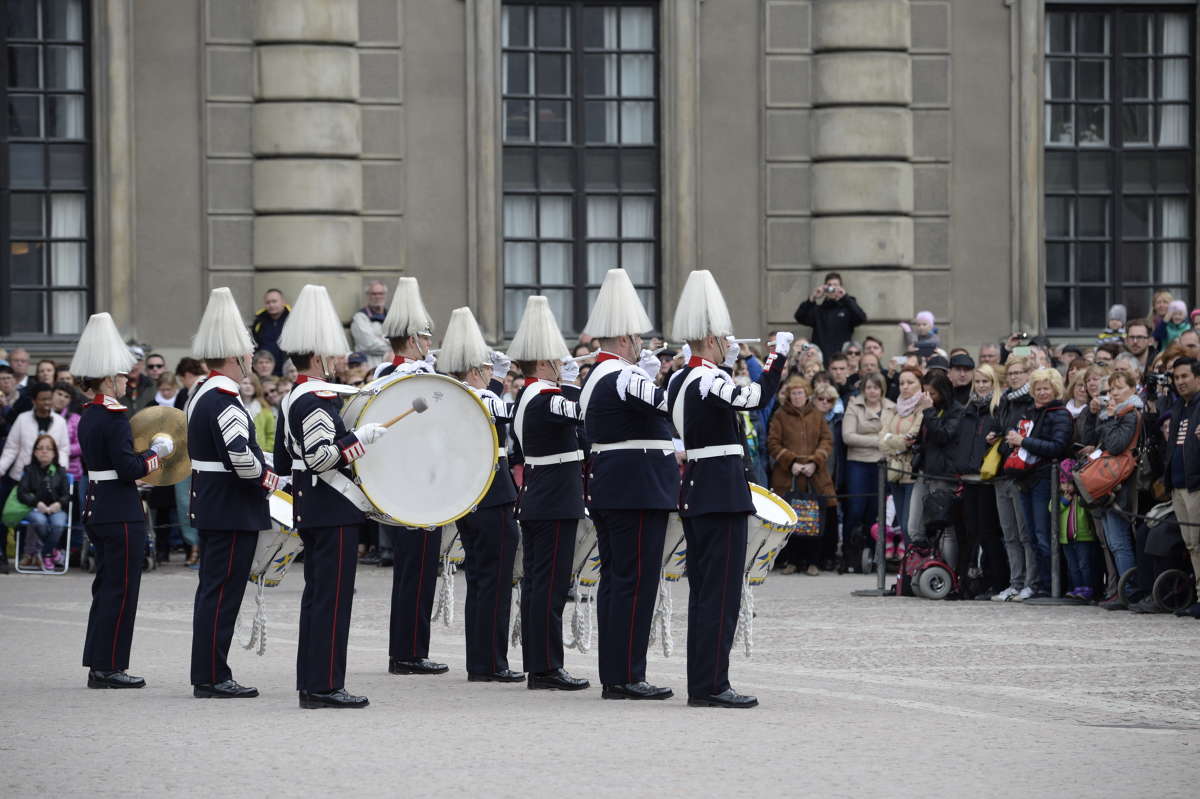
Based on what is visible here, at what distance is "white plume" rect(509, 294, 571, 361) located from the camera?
1145cm

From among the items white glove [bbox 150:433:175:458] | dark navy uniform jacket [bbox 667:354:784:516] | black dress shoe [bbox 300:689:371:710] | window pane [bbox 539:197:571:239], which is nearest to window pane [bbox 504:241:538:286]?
window pane [bbox 539:197:571:239]

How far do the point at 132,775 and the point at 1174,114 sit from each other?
52.3 ft

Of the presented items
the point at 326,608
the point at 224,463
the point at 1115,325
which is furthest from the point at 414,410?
the point at 1115,325

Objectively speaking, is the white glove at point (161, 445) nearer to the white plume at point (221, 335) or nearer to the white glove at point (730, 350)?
the white plume at point (221, 335)

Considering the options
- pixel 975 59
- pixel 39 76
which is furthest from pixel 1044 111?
pixel 39 76

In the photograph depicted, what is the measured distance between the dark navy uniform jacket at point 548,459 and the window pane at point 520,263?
33.0 ft

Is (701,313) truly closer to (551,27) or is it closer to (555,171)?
(555,171)

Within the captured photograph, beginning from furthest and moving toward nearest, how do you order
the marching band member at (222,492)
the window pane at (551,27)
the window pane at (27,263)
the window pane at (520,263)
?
1. the window pane at (520,263)
2. the window pane at (551,27)
3. the window pane at (27,263)
4. the marching band member at (222,492)

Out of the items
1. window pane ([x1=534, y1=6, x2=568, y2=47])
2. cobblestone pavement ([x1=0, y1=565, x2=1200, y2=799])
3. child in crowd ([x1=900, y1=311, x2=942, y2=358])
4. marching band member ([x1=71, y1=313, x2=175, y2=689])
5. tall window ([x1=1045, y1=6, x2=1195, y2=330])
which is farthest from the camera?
tall window ([x1=1045, y1=6, x2=1195, y2=330])

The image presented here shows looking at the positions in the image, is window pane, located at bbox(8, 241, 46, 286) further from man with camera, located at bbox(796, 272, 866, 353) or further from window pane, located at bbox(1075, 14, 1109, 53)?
window pane, located at bbox(1075, 14, 1109, 53)

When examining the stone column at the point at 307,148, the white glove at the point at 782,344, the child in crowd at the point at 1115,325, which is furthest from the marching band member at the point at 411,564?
the child in crowd at the point at 1115,325

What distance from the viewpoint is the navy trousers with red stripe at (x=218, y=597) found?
430 inches

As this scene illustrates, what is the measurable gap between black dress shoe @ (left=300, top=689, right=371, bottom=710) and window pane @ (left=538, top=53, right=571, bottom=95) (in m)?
11.7

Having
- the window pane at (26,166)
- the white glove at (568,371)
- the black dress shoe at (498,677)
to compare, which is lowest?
the black dress shoe at (498,677)
